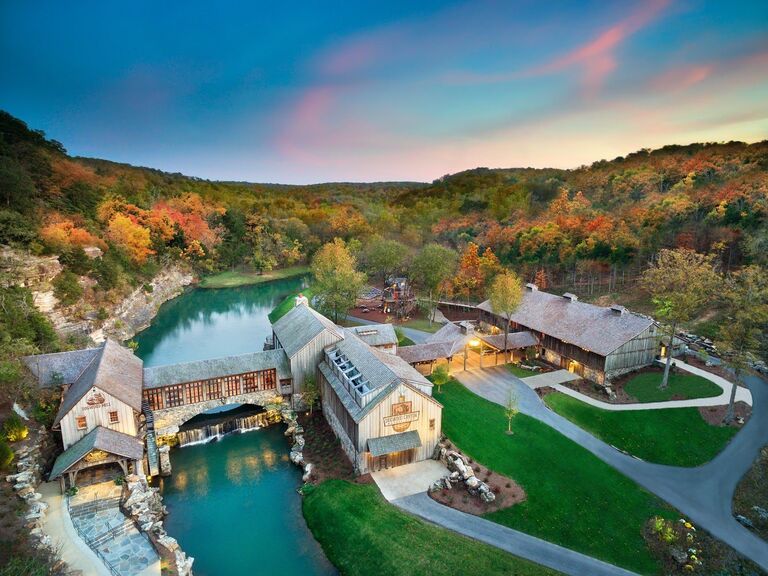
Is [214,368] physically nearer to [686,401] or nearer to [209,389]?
[209,389]

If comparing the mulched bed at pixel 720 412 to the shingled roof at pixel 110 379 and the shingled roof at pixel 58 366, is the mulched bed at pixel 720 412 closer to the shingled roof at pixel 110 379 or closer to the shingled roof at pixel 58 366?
the shingled roof at pixel 110 379

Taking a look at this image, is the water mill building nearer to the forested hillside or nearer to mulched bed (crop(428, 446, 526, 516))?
mulched bed (crop(428, 446, 526, 516))

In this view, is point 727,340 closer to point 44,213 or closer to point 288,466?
point 288,466

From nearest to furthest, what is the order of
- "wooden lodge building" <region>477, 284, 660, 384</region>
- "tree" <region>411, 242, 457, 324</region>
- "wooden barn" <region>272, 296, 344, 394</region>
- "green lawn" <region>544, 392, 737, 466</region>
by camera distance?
"green lawn" <region>544, 392, 737, 466</region> < "wooden barn" <region>272, 296, 344, 394</region> < "wooden lodge building" <region>477, 284, 660, 384</region> < "tree" <region>411, 242, 457, 324</region>

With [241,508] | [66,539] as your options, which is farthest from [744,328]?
[66,539]

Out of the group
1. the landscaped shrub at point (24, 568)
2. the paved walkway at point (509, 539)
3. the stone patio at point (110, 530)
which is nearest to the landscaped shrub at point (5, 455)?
the stone patio at point (110, 530)

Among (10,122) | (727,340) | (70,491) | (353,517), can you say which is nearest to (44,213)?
(10,122)

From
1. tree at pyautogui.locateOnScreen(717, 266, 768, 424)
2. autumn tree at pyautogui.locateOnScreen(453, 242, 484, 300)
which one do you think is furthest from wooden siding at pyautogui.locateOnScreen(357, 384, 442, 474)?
autumn tree at pyautogui.locateOnScreen(453, 242, 484, 300)

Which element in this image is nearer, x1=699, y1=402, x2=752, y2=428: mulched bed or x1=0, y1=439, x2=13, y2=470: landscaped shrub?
x1=0, y1=439, x2=13, y2=470: landscaped shrub
